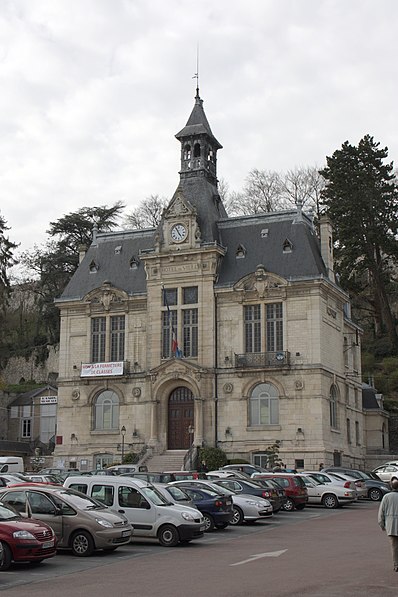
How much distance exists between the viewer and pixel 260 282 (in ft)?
163

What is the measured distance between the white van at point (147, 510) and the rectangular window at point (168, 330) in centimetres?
2878

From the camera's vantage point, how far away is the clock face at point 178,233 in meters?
52.2

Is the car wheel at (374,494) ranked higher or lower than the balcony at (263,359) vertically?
lower

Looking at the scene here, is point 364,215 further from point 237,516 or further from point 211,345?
point 237,516

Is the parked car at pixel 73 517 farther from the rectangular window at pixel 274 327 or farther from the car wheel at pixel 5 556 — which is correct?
the rectangular window at pixel 274 327

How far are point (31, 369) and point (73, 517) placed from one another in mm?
60571

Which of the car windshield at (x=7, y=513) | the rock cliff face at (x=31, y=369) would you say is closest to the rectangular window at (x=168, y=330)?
the rock cliff face at (x=31, y=369)

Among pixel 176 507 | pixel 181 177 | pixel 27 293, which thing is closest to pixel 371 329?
pixel 181 177

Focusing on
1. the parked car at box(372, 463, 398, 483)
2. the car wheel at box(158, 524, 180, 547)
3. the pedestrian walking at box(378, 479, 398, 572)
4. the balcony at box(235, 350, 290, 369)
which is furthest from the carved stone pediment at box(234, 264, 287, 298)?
the pedestrian walking at box(378, 479, 398, 572)

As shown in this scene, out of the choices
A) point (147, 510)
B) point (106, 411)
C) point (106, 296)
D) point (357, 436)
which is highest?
point (106, 296)

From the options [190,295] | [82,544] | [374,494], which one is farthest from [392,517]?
[190,295]

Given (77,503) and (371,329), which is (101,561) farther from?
(371,329)

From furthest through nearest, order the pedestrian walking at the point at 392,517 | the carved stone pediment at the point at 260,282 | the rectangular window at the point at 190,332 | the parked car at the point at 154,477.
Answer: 1. the rectangular window at the point at 190,332
2. the carved stone pediment at the point at 260,282
3. the parked car at the point at 154,477
4. the pedestrian walking at the point at 392,517

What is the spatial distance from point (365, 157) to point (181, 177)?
1831 centimetres
